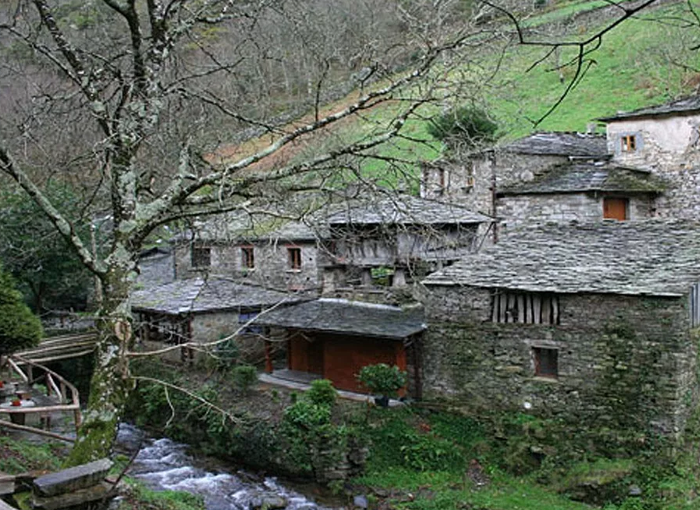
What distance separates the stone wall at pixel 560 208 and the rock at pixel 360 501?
11.5 m

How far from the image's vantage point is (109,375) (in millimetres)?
5844

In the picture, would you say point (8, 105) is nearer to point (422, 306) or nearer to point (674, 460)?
point (422, 306)

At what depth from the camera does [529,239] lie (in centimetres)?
1733

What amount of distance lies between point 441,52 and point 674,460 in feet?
34.6

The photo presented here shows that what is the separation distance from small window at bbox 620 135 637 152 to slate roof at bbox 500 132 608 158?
90cm

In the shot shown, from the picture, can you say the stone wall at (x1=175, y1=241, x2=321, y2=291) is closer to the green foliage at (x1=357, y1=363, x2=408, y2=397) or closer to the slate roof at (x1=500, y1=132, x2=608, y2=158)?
the green foliage at (x1=357, y1=363, x2=408, y2=397)

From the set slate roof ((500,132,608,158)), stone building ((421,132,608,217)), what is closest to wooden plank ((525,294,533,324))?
stone building ((421,132,608,217))

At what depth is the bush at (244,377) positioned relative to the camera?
17.8m

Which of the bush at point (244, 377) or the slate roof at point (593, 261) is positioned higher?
the slate roof at point (593, 261)

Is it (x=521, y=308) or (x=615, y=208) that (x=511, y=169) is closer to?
(x=615, y=208)

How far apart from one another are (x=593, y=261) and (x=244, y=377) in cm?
958

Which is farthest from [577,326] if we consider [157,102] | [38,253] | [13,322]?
[38,253]

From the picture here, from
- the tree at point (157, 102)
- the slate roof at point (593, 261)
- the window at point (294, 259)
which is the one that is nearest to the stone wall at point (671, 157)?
the slate roof at point (593, 261)

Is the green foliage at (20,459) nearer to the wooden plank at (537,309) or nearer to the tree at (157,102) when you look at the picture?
the tree at (157,102)
